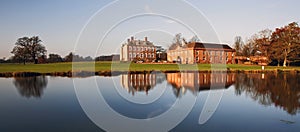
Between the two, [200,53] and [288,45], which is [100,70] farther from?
[288,45]

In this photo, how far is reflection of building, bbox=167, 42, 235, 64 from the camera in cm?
6147

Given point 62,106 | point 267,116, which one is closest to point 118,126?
point 62,106

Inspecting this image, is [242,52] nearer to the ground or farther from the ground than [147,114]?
farther from the ground

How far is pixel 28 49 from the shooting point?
6216 centimetres

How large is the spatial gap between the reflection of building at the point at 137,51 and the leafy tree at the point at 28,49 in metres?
27.6

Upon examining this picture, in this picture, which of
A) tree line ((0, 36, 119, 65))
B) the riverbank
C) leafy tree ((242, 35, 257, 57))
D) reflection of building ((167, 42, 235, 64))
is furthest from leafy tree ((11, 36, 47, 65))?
leafy tree ((242, 35, 257, 57))

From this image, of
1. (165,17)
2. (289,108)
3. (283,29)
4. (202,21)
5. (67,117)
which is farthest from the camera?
(283,29)

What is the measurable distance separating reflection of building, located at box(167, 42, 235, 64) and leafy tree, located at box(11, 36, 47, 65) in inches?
1454

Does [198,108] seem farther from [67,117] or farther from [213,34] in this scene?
[67,117]

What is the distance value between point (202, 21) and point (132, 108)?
A: 188 inches

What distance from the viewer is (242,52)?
71750 millimetres

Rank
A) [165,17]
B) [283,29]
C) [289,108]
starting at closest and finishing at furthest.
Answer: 1. [289,108]
2. [165,17]
3. [283,29]

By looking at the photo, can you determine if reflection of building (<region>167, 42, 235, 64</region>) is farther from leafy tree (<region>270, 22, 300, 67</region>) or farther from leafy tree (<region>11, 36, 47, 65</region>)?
leafy tree (<region>11, 36, 47, 65</region>)

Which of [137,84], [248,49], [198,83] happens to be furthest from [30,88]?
[248,49]
